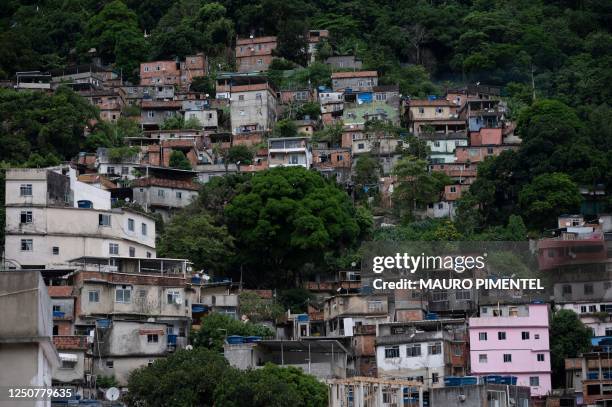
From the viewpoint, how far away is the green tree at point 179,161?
68.0m

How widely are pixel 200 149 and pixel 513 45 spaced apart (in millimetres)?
26726

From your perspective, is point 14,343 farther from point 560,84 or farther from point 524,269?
point 560,84

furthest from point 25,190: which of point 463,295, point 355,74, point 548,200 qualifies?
point 355,74

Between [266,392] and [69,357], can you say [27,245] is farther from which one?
[266,392]

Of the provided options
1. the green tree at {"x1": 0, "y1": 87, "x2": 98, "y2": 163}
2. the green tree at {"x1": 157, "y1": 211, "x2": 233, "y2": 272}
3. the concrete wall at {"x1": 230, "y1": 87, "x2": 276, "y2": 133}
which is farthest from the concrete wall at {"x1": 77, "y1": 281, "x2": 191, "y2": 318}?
the concrete wall at {"x1": 230, "y1": 87, "x2": 276, "y2": 133}

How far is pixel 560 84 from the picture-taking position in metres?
85.4

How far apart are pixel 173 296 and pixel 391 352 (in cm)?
780

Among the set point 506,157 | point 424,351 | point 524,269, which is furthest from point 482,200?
point 424,351

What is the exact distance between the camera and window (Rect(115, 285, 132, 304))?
45844mm

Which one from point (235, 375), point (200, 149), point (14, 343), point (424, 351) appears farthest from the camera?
point (200, 149)

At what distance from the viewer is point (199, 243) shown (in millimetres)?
54281

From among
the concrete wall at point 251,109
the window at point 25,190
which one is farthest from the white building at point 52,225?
the concrete wall at point 251,109

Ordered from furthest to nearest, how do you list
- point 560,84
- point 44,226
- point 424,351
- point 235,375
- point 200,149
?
1. point 560,84
2. point 200,149
3. point 44,226
4. point 424,351
5. point 235,375

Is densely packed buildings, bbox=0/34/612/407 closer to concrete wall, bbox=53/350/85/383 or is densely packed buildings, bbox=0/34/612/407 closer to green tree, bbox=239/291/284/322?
concrete wall, bbox=53/350/85/383
